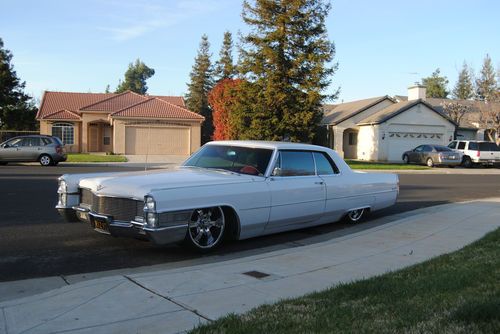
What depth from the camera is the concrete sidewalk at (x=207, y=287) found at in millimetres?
4102

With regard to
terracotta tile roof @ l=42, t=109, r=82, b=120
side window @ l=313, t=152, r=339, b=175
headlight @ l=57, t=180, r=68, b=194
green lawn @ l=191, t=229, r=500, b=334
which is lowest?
green lawn @ l=191, t=229, r=500, b=334

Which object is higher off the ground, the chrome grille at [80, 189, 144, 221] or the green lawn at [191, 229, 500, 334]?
the chrome grille at [80, 189, 144, 221]

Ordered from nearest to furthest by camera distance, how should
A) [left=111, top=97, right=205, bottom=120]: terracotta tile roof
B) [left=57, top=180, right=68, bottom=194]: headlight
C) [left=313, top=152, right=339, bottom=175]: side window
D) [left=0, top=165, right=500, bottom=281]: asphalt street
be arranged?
[left=0, top=165, right=500, bottom=281]: asphalt street < [left=57, top=180, right=68, bottom=194]: headlight < [left=313, top=152, right=339, bottom=175]: side window < [left=111, top=97, right=205, bottom=120]: terracotta tile roof

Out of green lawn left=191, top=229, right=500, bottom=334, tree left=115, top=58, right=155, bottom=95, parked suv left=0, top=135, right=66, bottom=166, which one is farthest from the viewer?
tree left=115, top=58, right=155, bottom=95

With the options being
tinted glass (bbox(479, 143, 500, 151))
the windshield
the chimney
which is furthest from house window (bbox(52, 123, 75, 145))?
the windshield

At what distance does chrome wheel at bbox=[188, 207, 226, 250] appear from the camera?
6449 millimetres

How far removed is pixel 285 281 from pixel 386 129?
34167 mm

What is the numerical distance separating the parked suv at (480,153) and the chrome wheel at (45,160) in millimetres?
25726

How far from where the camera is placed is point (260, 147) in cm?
774

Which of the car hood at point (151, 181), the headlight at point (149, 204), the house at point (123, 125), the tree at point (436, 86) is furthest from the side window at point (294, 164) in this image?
the tree at point (436, 86)

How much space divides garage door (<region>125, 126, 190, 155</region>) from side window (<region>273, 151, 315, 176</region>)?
3056 centimetres

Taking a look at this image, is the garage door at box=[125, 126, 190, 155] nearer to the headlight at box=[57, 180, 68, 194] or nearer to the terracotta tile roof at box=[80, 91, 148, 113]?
the terracotta tile roof at box=[80, 91, 148, 113]

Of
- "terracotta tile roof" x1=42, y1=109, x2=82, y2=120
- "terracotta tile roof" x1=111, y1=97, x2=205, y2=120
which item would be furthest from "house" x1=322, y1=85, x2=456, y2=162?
"terracotta tile roof" x1=42, y1=109, x2=82, y2=120

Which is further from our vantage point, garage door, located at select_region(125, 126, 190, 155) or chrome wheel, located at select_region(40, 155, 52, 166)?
garage door, located at select_region(125, 126, 190, 155)
